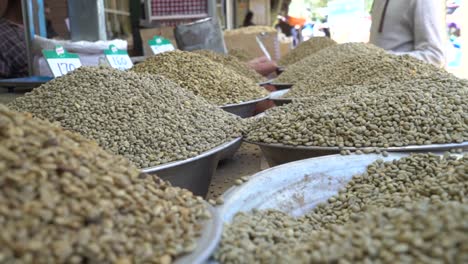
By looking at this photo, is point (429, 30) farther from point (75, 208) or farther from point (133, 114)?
point (75, 208)

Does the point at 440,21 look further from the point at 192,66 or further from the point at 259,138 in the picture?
the point at 259,138

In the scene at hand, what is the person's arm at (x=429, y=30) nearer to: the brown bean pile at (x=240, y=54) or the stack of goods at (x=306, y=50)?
the stack of goods at (x=306, y=50)

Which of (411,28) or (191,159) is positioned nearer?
(191,159)

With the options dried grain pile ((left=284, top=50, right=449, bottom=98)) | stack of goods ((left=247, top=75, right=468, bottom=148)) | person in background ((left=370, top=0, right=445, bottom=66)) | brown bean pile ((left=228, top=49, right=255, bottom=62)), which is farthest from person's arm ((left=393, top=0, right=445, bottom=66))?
stack of goods ((left=247, top=75, right=468, bottom=148))

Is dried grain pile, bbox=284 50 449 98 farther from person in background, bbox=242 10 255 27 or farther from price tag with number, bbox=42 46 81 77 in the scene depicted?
person in background, bbox=242 10 255 27

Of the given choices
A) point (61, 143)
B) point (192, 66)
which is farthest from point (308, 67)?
point (61, 143)

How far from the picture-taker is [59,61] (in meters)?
1.83

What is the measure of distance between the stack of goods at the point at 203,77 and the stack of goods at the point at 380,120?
0.36 metres

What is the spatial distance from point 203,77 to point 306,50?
190 centimetres

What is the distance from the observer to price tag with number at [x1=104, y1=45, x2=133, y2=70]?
6.91ft

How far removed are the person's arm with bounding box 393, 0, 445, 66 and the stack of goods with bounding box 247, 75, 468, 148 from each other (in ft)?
4.35

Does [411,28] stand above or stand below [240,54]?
above

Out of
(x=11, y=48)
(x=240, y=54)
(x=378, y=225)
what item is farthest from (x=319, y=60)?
(x=11, y=48)

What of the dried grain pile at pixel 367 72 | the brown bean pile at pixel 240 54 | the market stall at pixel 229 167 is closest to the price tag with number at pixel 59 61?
the market stall at pixel 229 167
